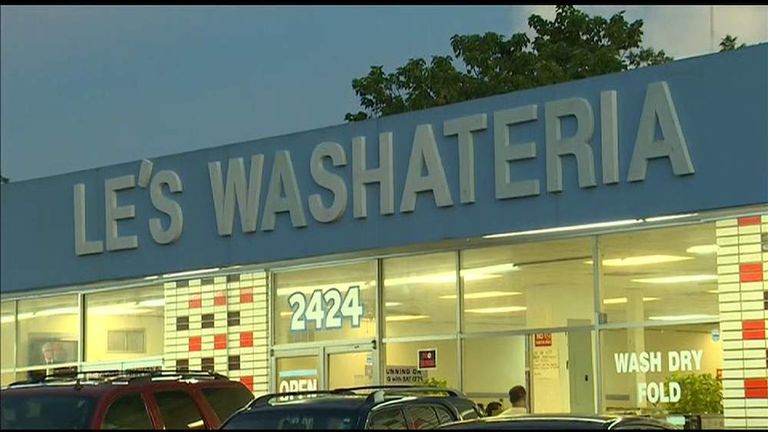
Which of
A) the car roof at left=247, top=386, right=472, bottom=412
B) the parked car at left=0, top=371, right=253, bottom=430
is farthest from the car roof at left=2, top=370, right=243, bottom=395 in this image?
the car roof at left=247, top=386, right=472, bottom=412

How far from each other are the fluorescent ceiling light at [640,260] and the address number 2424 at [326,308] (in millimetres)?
4279

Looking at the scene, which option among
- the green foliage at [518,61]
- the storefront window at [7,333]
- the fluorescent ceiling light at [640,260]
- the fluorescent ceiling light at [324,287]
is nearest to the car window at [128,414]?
the fluorescent ceiling light at [640,260]

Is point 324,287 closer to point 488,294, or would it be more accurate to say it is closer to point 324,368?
point 324,368

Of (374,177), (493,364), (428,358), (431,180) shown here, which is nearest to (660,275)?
(493,364)

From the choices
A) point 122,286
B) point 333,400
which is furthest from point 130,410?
point 122,286

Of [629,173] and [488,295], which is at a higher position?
[629,173]

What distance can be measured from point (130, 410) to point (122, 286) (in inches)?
419

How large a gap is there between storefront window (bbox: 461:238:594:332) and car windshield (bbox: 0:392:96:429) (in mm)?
7282

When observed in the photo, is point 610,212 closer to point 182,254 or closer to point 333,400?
point 333,400

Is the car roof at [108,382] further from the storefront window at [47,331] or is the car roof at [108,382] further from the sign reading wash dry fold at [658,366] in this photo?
the storefront window at [47,331]

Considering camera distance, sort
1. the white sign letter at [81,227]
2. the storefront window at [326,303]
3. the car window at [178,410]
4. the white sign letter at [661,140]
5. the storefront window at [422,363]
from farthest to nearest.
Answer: the white sign letter at [81,227] < the storefront window at [326,303] < the storefront window at [422,363] < the white sign letter at [661,140] < the car window at [178,410]

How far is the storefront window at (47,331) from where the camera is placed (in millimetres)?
24812

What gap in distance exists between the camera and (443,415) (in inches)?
514

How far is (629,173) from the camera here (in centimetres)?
1647
